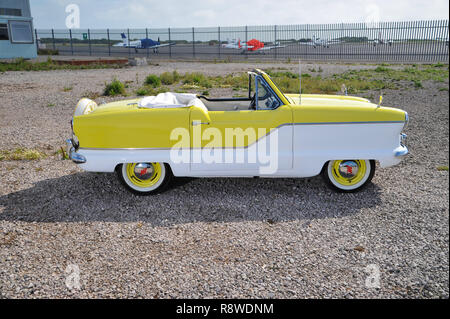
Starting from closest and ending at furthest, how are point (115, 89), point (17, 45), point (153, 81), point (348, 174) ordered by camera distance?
point (348, 174)
point (115, 89)
point (153, 81)
point (17, 45)

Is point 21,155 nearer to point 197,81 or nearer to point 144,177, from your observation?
point 144,177

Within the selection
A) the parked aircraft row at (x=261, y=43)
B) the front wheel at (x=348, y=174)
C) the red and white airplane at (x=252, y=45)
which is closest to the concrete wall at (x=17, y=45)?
the parked aircraft row at (x=261, y=43)

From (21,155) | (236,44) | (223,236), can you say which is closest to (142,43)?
(236,44)

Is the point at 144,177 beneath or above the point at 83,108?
beneath

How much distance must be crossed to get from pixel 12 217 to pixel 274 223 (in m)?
2.83

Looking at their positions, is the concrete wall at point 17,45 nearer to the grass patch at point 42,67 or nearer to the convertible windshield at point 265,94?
the grass patch at point 42,67

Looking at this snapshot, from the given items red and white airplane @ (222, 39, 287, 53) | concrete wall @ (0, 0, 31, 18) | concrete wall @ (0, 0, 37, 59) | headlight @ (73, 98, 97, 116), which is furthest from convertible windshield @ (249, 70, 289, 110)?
red and white airplane @ (222, 39, 287, 53)

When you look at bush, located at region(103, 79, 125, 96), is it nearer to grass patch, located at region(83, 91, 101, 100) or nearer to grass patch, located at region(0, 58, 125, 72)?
grass patch, located at region(83, 91, 101, 100)

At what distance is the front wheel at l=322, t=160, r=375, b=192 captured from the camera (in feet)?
16.2

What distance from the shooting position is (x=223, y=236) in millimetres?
4055

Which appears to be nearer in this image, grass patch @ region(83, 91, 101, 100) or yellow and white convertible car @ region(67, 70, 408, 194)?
yellow and white convertible car @ region(67, 70, 408, 194)

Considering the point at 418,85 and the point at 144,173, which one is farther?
the point at 418,85

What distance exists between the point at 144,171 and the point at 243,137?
124cm

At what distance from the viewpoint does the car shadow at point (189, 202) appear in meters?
4.51
